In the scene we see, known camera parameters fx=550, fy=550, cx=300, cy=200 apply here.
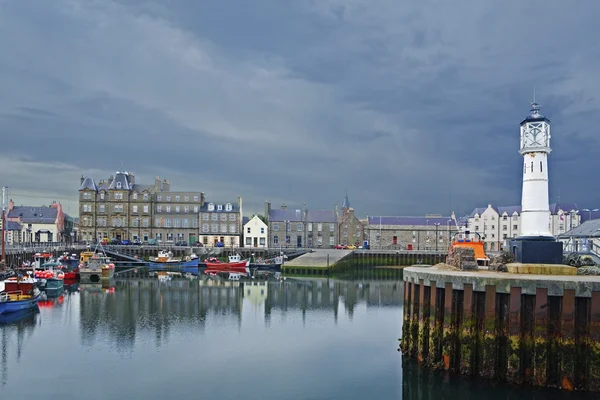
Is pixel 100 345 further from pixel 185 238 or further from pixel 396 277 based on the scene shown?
pixel 185 238

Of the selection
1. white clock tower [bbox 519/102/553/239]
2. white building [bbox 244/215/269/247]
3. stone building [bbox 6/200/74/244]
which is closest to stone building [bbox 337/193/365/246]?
white building [bbox 244/215/269/247]

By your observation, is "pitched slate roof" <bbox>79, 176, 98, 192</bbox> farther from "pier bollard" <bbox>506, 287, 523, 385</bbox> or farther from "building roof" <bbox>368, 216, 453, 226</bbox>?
"pier bollard" <bbox>506, 287, 523, 385</bbox>

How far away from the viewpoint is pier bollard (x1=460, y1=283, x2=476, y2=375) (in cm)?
1822

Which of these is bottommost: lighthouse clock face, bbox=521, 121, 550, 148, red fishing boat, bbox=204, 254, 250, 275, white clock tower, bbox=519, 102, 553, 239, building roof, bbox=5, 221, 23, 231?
red fishing boat, bbox=204, 254, 250, 275

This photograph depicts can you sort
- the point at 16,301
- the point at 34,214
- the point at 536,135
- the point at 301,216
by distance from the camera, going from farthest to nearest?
the point at 34,214
the point at 301,216
the point at 16,301
the point at 536,135

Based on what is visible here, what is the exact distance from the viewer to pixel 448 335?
18.9 meters

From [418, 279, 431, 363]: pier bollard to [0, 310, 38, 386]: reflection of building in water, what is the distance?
15443 mm

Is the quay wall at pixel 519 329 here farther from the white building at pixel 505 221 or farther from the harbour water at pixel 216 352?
the white building at pixel 505 221

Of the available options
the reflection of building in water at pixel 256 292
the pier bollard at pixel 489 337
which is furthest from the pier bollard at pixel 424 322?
Result: the reflection of building in water at pixel 256 292

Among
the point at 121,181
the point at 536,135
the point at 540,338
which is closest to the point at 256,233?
the point at 121,181

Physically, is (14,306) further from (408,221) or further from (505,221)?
(505,221)

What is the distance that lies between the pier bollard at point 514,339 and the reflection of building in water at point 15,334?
1784cm

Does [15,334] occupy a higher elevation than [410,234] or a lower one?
lower

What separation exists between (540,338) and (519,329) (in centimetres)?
65
